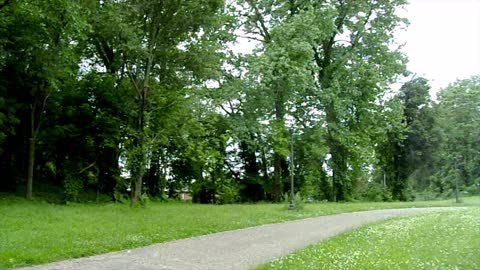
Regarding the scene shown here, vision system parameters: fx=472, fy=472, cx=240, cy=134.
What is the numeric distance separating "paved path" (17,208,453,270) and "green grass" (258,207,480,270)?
78 cm

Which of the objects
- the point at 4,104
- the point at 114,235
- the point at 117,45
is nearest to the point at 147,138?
the point at 117,45

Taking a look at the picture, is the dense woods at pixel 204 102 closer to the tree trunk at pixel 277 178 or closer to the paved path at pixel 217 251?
the tree trunk at pixel 277 178

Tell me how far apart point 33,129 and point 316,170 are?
58.7 feet

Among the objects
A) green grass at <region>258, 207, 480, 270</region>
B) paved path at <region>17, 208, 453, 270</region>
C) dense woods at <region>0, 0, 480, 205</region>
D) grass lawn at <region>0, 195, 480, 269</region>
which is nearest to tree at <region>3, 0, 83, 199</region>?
dense woods at <region>0, 0, 480, 205</region>

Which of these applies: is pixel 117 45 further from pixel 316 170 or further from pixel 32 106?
pixel 316 170

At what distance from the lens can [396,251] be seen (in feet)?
29.4

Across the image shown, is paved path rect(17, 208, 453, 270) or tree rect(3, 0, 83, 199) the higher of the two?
tree rect(3, 0, 83, 199)

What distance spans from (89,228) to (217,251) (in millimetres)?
4448

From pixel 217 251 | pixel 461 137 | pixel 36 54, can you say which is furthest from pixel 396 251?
pixel 461 137

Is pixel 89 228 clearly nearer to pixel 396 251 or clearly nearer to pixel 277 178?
pixel 396 251

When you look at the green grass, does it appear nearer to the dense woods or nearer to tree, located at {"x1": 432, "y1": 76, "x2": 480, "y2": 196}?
the dense woods

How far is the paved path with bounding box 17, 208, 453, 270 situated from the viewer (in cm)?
850

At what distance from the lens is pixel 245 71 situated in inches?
1119

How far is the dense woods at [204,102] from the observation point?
20.4m
